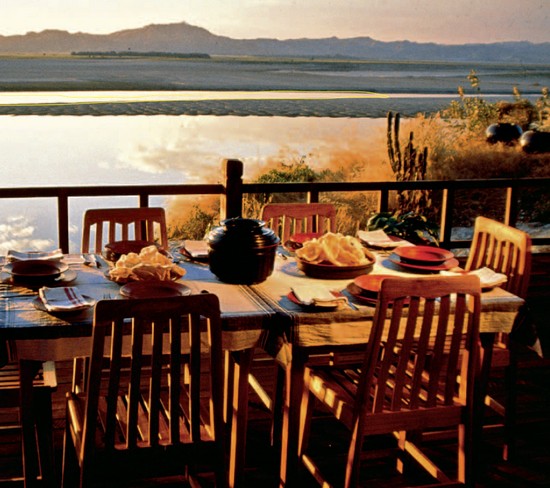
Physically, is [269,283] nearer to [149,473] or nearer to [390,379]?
[390,379]

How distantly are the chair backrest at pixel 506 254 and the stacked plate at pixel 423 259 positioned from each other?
232mm

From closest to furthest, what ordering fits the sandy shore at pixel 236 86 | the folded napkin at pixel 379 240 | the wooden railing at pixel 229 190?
1. the folded napkin at pixel 379 240
2. the wooden railing at pixel 229 190
3. the sandy shore at pixel 236 86

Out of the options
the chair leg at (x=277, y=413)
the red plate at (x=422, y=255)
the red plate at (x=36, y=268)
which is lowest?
the chair leg at (x=277, y=413)

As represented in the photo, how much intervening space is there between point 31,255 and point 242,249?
87 centimetres

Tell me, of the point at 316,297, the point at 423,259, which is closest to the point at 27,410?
the point at 316,297

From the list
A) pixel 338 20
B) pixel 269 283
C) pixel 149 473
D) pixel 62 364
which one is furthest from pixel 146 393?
pixel 338 20

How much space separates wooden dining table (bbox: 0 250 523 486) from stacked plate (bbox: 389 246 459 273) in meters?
0.30

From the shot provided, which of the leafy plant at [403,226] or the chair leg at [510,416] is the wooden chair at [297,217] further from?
the chair leg at [510,416]

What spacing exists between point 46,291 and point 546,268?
4.50m

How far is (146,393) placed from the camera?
3.61m

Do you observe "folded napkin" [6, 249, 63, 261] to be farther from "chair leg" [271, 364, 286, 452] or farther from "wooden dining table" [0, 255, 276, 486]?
"chair leg" [271, 364, 286, 452]

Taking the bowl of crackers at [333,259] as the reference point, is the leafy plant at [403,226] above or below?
below

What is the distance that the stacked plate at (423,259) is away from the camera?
3020 mm

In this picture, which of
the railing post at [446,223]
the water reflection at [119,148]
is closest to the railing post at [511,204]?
the railing post at [446,223]
